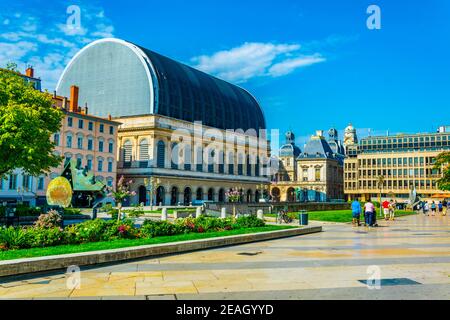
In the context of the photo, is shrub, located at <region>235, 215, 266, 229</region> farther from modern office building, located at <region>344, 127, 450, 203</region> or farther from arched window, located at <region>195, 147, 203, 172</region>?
modern office building, located at <region>344, 127, 450, 203</region>

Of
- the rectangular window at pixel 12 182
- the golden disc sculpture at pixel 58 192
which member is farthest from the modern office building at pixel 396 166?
the golden disc sculpture at pixel 58 192

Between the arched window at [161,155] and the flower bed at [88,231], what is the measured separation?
60.5 m

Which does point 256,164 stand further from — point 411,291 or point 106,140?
point 411,291

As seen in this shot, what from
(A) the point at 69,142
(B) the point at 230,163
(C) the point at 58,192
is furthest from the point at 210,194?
(C) the point at 58,192

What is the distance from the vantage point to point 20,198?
5972 centimetres

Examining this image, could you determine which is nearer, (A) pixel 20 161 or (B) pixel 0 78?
(A) pixel 20 161

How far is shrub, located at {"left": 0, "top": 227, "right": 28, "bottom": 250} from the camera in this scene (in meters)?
14.9

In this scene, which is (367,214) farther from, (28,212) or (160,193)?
(160,193)

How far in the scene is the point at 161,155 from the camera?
276ft

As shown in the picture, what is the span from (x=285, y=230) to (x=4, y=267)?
16.4 meters

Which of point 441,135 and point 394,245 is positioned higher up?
point 441,135

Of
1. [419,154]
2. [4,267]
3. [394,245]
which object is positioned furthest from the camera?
[419,154]

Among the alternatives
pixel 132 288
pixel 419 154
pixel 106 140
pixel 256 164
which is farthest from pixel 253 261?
pixel 419 154

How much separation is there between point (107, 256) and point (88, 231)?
11.0ft
